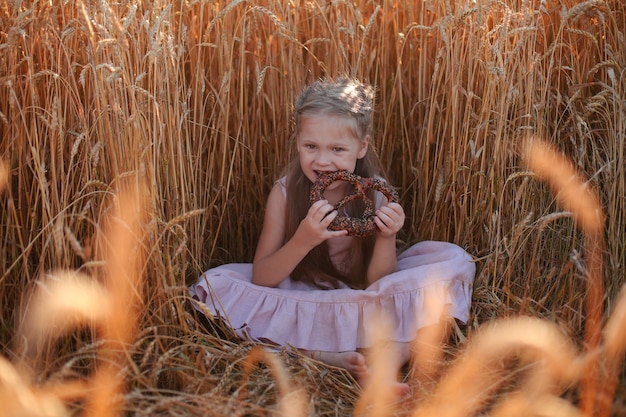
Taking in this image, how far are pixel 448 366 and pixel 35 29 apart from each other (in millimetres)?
1540

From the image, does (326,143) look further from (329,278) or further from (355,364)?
(355,364)

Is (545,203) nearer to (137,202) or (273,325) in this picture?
(273,325)

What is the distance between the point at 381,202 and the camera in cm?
250

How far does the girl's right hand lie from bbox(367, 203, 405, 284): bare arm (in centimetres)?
15

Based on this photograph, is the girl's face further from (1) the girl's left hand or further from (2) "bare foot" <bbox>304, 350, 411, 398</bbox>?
(2) "bare foot" <bbox>304, 350, 411, 398</bbox>

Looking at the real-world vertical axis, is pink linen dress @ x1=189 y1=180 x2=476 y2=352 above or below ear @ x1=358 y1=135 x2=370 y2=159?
below

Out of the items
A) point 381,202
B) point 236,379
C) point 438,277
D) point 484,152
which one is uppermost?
point 484,152

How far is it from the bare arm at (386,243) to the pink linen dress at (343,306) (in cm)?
8

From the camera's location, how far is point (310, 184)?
2.44 meters

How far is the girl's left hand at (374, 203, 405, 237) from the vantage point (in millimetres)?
2228

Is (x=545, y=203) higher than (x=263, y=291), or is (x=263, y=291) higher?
(x=545, y=203)

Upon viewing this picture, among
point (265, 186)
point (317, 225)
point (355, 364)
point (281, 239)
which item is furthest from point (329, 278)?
point (265, 186)

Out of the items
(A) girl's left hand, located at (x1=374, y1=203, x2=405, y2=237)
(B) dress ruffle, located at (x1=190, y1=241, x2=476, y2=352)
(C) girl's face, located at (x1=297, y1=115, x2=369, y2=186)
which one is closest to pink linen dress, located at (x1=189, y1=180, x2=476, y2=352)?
(B) dress ruffle, located at (x1=190, y1=241, x2=476, y2=352)

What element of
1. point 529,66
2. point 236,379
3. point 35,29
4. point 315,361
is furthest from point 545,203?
point 35,29
